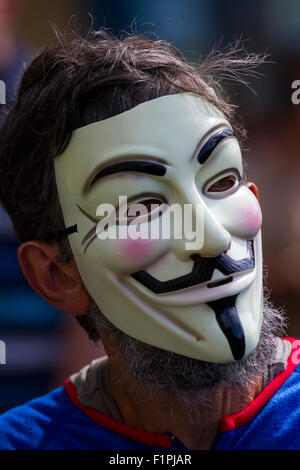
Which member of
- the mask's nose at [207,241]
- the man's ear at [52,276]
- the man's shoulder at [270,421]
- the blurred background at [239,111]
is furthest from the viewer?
the blurred background at [239,111]

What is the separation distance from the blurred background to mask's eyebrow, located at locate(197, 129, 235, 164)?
0.99 m

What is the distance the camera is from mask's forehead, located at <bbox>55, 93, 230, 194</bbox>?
1542mm

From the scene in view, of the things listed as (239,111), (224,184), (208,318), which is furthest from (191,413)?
(239,111)

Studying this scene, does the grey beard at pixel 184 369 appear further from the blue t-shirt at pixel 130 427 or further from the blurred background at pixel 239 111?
the blurred background at pixel 239 111

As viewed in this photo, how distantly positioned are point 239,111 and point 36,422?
1.95 meters

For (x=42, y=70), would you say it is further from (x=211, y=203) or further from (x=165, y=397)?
(x=165, y=397)

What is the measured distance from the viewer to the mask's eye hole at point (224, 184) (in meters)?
1.61

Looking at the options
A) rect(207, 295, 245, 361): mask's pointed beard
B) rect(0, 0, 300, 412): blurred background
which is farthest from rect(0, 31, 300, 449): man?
rect(0, 0, 300, 412): blurred background

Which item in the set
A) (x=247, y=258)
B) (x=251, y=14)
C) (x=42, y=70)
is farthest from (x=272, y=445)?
(x=251, y=14)

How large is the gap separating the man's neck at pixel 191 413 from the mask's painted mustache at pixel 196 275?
1.11 feet

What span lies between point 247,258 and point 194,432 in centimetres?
52

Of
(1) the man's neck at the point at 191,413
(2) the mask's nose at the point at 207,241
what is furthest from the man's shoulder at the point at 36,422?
(2) the mask's nose at the point at 207,241

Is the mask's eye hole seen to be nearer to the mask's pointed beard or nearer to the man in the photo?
the man
